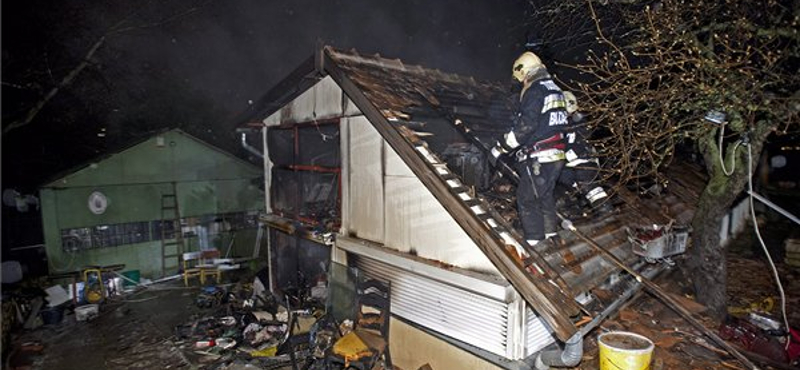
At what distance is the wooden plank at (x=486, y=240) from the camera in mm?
3775

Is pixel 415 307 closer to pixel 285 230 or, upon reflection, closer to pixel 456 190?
pixel 456 190

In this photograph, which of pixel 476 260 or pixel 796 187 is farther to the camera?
pixel 796 187

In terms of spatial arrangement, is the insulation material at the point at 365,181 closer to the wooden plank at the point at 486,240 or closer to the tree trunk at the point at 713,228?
the wooden plank at the point at 486,240

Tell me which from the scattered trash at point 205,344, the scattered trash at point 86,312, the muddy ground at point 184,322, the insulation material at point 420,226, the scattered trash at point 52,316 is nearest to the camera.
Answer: the insulation material at point 420,226

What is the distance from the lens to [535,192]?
15.3 ft

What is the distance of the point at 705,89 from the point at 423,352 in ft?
16.6

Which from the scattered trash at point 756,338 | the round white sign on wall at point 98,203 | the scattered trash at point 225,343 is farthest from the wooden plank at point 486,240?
the round white sign on wall at point 98,203

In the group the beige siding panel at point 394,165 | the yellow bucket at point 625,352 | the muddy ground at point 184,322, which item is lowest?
the muddy ground at point 184,322

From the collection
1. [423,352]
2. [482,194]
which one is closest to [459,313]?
[423,352]

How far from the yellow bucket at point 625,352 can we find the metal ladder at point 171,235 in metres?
14.7

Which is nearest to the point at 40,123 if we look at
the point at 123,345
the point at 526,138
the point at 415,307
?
the point at 123,345

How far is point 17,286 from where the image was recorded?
1082cm

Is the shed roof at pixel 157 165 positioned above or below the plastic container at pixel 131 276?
above

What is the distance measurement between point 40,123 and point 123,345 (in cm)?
1813
